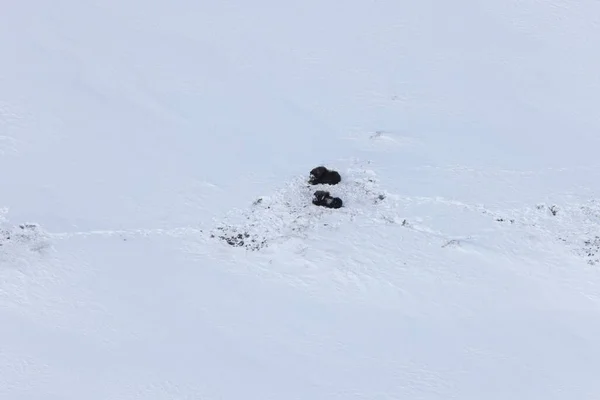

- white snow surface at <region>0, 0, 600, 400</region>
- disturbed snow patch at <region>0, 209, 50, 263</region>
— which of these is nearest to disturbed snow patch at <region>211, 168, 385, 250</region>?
white snow surface at <region>0, 0, 600, 400</region>

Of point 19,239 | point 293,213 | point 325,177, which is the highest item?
point 325,177

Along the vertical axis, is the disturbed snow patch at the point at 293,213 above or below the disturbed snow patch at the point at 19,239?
above

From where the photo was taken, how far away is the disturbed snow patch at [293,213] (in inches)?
820

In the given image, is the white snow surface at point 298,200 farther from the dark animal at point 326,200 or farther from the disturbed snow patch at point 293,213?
the dark animal at point 326,200

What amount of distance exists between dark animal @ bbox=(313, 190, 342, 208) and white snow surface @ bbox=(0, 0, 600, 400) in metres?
0.26

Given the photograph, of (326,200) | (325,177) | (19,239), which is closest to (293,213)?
(326,200)

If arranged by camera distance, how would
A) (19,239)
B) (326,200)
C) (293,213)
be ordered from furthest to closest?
(326,200)
(293,213)
(19,239)

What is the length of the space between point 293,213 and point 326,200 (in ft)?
3.54

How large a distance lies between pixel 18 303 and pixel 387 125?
12894mm

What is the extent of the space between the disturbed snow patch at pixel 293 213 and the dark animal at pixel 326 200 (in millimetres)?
151

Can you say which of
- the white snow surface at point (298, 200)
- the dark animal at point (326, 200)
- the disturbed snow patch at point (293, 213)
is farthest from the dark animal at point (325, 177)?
the dark animal at point (326, 200)

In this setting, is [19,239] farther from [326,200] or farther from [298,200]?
[326,200]

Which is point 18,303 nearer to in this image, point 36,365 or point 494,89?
point 36,365

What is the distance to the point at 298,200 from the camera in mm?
21703
